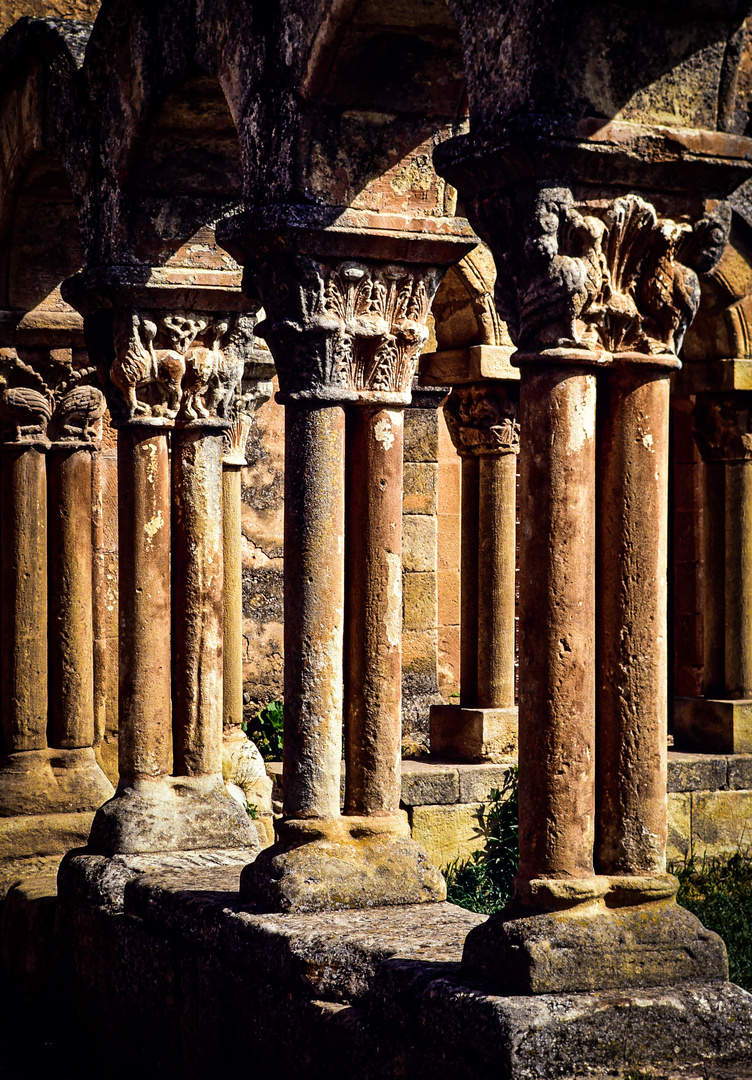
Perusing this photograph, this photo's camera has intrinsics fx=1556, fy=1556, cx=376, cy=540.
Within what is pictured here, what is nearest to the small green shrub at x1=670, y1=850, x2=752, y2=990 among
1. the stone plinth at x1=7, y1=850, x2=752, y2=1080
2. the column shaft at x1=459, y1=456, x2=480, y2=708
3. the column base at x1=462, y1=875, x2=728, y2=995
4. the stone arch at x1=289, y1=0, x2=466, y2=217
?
the column shaft at x1=459, y1=456, x2=480, y2=708

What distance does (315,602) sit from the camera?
485 centimetres

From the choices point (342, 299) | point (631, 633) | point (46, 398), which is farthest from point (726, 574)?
point (631, 633)

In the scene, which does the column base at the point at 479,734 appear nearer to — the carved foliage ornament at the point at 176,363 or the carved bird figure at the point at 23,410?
the carved bird figure at the point at 23,410

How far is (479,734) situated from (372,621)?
422 cm

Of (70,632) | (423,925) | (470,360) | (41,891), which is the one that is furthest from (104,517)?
(423,925)

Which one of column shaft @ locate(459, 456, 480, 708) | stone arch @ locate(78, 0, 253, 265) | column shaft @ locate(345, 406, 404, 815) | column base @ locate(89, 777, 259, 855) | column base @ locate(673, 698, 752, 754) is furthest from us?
column base @ locate(673, 698, 752, 754)

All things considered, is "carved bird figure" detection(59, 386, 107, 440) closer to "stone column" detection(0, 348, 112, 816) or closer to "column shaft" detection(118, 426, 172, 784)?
"stone column" detection(0, 348, 112, 816)

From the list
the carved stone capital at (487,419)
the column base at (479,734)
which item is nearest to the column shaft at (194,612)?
the column base at (479,734)

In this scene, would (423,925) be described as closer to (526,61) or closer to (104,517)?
(526,61)

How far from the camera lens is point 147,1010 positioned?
17.6 ft

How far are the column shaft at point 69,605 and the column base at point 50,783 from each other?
83mm

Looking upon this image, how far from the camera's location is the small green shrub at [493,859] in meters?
8.26

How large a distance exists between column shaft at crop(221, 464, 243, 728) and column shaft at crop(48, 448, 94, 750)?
1458mm

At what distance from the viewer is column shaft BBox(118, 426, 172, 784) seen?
6055mm
